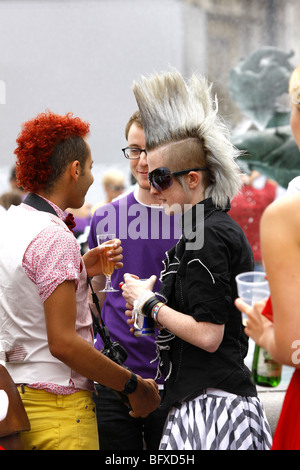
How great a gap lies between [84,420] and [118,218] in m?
1.11

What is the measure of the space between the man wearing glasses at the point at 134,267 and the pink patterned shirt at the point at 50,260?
29.6 inches

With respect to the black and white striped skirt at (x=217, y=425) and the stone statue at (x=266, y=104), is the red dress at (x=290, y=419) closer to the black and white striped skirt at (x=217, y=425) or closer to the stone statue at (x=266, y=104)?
the black and white striped skirt at (x=217, y=425)

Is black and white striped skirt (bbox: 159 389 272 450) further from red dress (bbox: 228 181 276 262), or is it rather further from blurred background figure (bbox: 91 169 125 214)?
blurred background figure (bbox: 91 169 125 214)

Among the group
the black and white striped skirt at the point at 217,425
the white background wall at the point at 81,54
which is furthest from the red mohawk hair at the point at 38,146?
the white background wall at the point at 81,54

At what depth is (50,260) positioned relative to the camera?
2229mm

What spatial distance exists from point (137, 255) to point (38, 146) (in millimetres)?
799

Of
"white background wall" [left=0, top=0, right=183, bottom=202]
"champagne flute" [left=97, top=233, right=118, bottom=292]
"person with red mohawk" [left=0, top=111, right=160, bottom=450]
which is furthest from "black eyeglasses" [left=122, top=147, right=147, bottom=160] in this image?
"white background wall" [left=0, top=0, right=183, bottom=202]

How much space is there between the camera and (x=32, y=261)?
2.24m

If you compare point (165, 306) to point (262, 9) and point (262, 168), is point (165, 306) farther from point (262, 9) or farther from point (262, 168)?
point (262, 9)

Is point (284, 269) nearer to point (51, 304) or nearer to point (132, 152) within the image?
point (51, 304)

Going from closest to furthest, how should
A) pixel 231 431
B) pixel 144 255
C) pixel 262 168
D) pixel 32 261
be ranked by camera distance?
pixel 231 431
pixel 32 261
pixel 144 255
pixel 262 168

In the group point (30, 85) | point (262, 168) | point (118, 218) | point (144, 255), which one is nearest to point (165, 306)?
point (144, 255)

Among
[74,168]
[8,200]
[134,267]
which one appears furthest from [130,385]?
[8,200]

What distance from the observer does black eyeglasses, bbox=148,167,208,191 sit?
2287 millimetres
